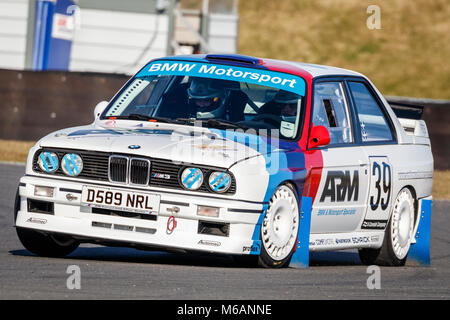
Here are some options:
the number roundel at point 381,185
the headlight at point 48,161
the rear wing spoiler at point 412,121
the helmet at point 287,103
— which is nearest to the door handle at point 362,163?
the number roundel at point 381,185

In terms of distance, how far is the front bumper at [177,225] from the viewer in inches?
289

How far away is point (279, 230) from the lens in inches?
307

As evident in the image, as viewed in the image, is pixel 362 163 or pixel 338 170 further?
pixel 362 163

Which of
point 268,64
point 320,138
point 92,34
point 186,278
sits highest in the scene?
point 92,34

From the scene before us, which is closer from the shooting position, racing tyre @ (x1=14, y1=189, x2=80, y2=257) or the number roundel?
racing tyre @ (x1=14, y1=189, x2=80, y2=257)

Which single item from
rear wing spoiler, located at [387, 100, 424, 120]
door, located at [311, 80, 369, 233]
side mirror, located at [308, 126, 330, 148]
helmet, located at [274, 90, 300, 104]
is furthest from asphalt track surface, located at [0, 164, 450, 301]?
rear wing spoiler, located at [387, 100, 424, 120]

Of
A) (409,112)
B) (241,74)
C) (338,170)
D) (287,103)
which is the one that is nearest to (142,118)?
(241,74)

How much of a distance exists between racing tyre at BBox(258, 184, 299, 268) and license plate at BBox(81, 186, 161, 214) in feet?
2.61

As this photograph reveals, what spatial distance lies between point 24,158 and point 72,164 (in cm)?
1202

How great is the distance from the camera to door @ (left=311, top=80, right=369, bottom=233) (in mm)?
8406

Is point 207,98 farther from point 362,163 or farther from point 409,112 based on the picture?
point 409,112

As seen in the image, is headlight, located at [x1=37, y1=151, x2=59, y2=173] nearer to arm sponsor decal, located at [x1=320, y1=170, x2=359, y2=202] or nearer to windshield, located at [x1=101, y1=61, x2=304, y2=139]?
windshield, located at [x1=101, y1=61, x2=304, y2=139]

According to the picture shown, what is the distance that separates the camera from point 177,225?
290 inches

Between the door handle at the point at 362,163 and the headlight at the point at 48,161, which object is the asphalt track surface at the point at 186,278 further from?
the door handle at the point at 362,163
